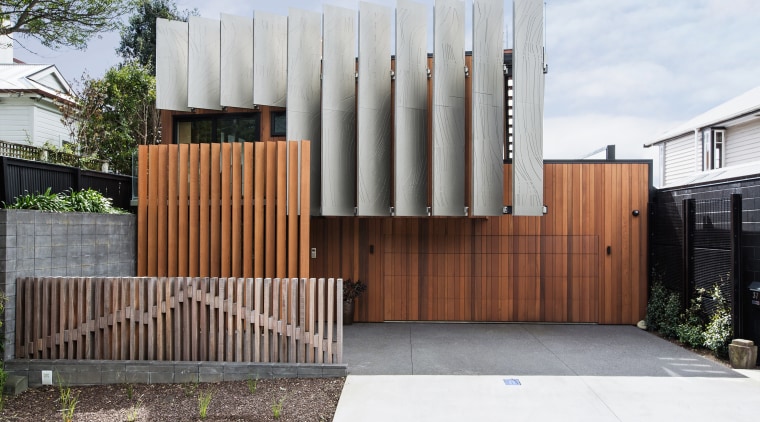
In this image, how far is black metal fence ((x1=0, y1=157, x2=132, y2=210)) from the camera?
282 inches

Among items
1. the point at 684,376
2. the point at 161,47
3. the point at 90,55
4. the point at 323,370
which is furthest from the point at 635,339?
the point at 90,55

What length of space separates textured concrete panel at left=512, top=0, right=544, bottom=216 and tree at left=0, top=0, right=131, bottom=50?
906 centimetres

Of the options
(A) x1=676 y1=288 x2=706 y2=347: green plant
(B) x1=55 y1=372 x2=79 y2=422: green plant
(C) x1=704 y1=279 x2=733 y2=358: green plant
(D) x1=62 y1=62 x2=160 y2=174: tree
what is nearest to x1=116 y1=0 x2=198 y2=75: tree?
(D) x1=62 y1=62 x2=160 y2=174: tree

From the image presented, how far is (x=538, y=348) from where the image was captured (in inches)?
322

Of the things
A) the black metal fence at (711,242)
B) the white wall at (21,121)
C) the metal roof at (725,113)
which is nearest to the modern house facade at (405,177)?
the black metal fence at (711,242)

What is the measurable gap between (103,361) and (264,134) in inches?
208

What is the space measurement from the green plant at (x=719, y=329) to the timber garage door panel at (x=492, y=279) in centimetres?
267

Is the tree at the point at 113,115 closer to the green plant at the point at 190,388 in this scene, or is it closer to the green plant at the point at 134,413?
the green plant at the point at 190,388

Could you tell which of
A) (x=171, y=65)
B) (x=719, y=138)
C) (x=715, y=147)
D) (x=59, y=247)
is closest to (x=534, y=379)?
(x=59, y=247)

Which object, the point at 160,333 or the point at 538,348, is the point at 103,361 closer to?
the point at 160,333

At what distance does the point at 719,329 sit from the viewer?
7605 mm

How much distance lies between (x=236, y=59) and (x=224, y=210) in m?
3.46

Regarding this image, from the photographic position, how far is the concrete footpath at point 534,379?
5.28 meters

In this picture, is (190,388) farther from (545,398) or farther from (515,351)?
(515,351)
